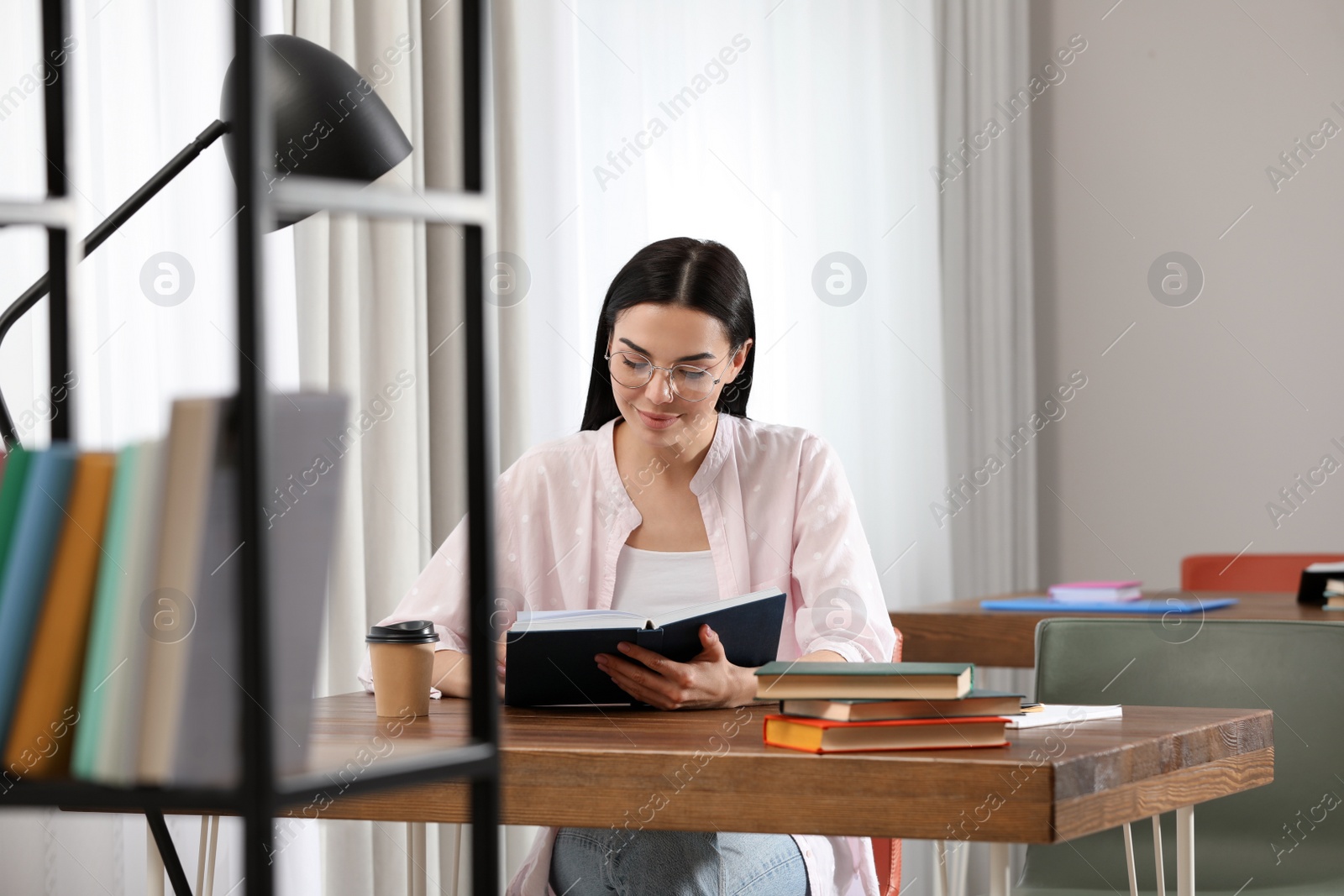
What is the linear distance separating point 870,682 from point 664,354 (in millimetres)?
740

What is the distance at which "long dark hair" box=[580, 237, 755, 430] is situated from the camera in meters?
1.88

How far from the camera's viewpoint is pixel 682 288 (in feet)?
6.16

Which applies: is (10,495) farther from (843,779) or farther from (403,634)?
(403,634)

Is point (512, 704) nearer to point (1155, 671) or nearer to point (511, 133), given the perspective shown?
point (1155, 671)

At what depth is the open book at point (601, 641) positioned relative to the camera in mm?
1458

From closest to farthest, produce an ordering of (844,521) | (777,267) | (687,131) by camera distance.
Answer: (844,521)
(687,131)
(777,267)

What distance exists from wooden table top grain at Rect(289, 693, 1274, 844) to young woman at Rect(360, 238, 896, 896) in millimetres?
386

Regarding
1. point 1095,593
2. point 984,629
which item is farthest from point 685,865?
point 1095,593

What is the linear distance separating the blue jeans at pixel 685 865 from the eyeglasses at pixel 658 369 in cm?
56

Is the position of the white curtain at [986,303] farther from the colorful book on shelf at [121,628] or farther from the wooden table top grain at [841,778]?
the colorful book on shelf at [121,628]

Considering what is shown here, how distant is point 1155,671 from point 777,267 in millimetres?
1742

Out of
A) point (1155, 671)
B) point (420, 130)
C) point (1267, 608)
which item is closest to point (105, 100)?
point (420, 130)

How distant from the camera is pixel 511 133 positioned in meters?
2.75

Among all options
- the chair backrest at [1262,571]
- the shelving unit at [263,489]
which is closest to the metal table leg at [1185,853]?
the shelving unit at [263,489]
